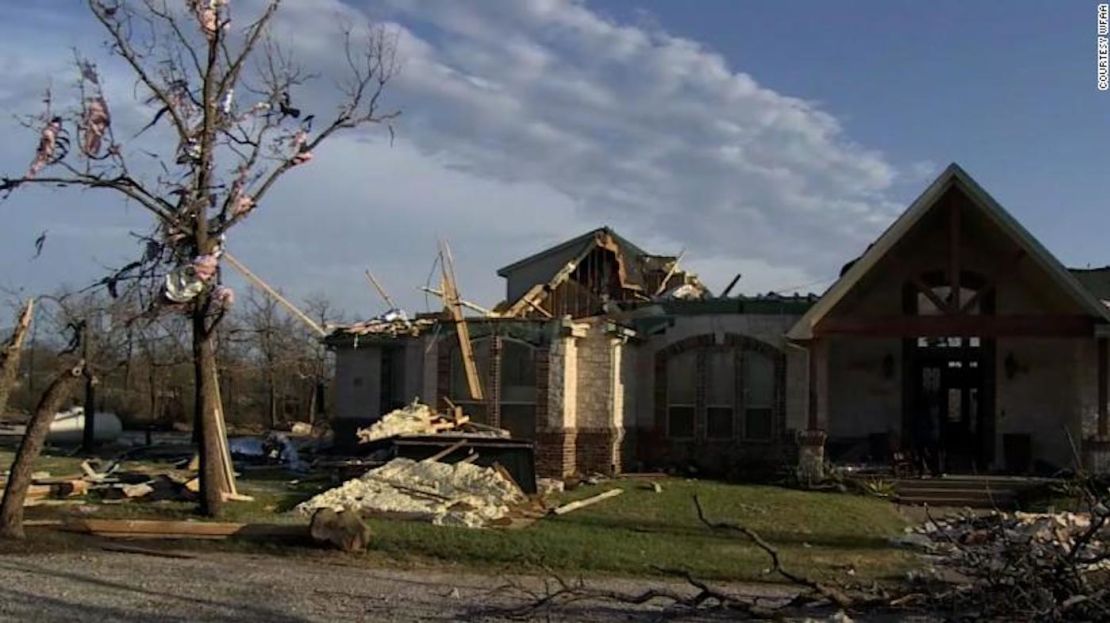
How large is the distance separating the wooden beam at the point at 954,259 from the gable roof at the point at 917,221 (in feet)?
1.29

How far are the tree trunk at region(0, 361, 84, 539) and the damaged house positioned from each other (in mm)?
10649

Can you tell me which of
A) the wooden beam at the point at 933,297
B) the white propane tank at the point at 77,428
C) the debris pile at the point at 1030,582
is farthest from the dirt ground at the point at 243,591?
the white propane tank at the point at 77,428

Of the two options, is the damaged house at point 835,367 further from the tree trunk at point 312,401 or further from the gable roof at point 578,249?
the tree trunk at point 312,401

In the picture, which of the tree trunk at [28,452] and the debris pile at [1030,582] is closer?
the debris pile at [1030,582]

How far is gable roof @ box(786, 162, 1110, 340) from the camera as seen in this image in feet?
73.4

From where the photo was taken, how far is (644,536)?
15.7 meters


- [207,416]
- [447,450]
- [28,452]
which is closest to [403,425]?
[447,450]

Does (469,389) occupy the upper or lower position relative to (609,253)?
lower

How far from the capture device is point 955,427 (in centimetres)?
2567

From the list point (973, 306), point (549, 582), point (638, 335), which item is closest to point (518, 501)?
point (549, 582)

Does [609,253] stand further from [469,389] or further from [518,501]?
[518,501]

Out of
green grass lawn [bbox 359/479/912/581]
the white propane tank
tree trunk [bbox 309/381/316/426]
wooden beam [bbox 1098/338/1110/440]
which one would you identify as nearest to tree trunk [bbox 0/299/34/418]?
green grass lawn [bbox 359/479/912/581]

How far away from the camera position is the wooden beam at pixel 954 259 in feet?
74.7

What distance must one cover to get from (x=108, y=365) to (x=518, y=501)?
20.7 feet
